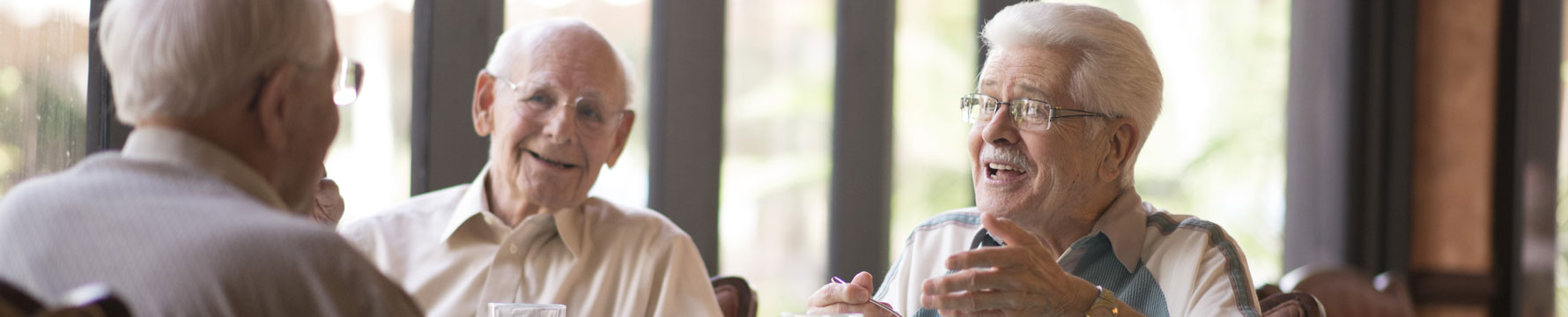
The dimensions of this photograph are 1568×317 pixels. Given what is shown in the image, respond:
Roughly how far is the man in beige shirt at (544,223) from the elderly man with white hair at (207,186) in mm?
911

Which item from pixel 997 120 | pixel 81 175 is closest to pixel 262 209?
pixel 81 175

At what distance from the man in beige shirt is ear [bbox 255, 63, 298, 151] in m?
0.93

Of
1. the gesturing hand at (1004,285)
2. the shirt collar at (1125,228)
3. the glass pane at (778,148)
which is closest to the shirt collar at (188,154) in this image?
the gesturing hand at (1004,285)

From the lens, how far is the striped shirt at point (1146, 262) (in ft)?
6.03

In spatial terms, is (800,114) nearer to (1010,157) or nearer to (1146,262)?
(1010,157)

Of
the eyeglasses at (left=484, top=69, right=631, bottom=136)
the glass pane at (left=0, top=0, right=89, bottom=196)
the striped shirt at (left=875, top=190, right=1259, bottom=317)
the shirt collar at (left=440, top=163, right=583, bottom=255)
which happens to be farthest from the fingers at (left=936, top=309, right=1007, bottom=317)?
the glass pane at (left=0, top=0, right=89, bottom=196)

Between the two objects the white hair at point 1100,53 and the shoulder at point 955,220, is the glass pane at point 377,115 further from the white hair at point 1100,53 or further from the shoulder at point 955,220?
the white hair at point 1100,53

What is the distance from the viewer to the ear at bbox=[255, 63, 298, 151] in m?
1.14

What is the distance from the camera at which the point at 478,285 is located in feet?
7.01

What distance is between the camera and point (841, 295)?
5.88ft

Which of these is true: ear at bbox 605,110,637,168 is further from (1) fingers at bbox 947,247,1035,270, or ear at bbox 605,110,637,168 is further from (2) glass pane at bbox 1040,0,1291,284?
(2) glass pane at bbox 1040,0,1291,284

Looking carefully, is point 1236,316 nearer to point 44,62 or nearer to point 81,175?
point 81,175

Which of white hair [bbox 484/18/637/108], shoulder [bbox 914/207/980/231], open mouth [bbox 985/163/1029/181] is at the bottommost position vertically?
shoulder [bbox 914/207/980/231]

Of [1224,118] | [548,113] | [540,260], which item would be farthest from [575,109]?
[1224,118]
